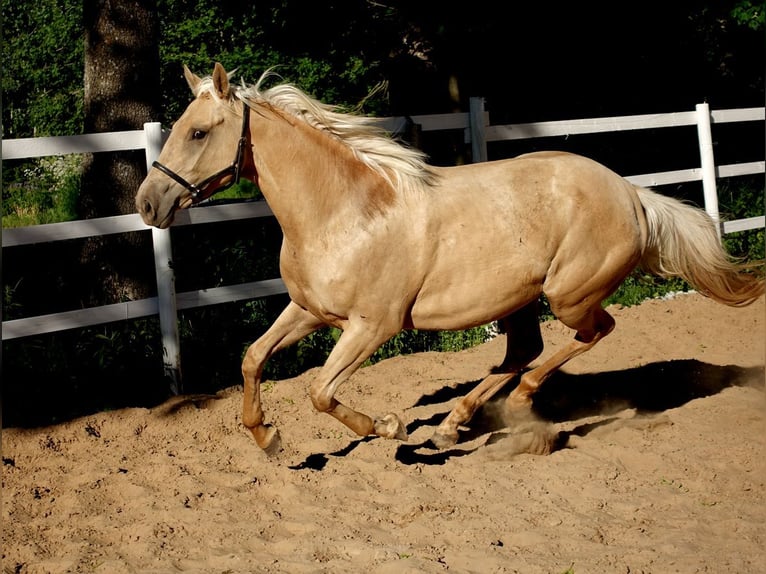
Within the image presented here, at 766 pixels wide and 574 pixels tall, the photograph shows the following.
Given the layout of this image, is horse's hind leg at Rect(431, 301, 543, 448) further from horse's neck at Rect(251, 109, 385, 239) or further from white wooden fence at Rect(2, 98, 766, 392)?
white wooden fence at Rect(2, 98, 766, 392)

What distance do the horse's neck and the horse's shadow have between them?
1.49 meters

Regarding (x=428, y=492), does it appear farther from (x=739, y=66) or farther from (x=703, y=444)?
(x=739, y=66)

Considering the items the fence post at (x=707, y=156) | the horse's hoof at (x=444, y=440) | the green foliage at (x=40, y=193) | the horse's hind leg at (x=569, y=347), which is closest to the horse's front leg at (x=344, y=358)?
the horse's hoof at (x=444, y=440)

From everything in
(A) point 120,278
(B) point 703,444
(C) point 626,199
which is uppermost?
(C) point 626,199

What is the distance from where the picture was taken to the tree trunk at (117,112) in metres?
6.95

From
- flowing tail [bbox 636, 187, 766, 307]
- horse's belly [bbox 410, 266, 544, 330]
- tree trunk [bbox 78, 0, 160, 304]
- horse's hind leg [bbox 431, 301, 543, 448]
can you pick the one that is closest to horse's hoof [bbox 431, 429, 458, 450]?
horse's hind leg [bbox 431, 301, 543, 448]

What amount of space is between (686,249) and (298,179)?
262 centimetres

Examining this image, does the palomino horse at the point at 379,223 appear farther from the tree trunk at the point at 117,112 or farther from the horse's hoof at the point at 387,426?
the tree trunk at the point at 117,112

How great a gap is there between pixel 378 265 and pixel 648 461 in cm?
195

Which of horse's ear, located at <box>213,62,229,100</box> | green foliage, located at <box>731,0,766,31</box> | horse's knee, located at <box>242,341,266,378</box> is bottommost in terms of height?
horse's knee, located at <box>242,341,266,378</box>

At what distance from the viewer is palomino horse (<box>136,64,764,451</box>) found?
4504mm

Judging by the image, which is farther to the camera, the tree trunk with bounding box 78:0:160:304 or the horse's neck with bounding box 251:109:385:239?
the tree trunk with bounding box 78:0:160:304

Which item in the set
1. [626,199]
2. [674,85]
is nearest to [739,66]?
[674,85]

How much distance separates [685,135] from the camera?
589 inches
